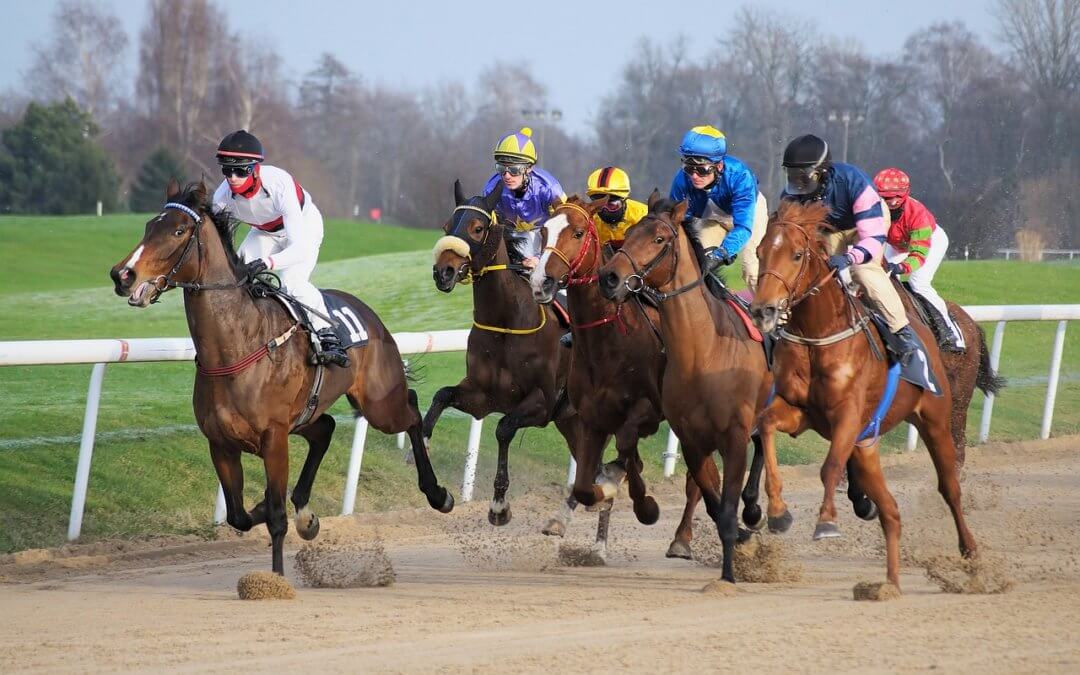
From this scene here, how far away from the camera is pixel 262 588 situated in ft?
19.2

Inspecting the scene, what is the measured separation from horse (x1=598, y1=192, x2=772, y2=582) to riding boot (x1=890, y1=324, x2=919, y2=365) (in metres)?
0.76

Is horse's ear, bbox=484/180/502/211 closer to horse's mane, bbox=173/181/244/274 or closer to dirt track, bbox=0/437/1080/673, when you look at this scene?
horse's mane, bbox=173/181/244/274

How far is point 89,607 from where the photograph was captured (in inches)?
221

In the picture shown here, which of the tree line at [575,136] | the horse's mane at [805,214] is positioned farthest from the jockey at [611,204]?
the tree line at [575,136]

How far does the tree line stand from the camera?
87.1ft

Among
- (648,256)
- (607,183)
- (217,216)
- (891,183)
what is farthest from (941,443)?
(217,216)

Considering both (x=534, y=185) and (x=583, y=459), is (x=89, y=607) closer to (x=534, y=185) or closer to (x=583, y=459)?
(x=583, y=459)

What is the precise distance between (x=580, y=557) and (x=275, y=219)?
2.33 metres

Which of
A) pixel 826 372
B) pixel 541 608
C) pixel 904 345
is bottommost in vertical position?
pixel 541 608

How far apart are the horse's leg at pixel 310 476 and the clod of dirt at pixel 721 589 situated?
202 cm

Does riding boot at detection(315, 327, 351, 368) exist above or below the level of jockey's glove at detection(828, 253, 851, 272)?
below

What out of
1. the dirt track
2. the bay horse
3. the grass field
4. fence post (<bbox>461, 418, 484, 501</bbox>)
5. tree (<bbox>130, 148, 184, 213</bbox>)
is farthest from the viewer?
tree (<bbox>130, 148, 184, 213</bbox>)

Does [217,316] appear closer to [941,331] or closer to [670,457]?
[941,331]

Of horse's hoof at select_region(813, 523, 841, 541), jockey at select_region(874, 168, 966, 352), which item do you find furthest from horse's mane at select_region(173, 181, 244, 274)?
jockey at select_region(874, 168, 966, 352)
